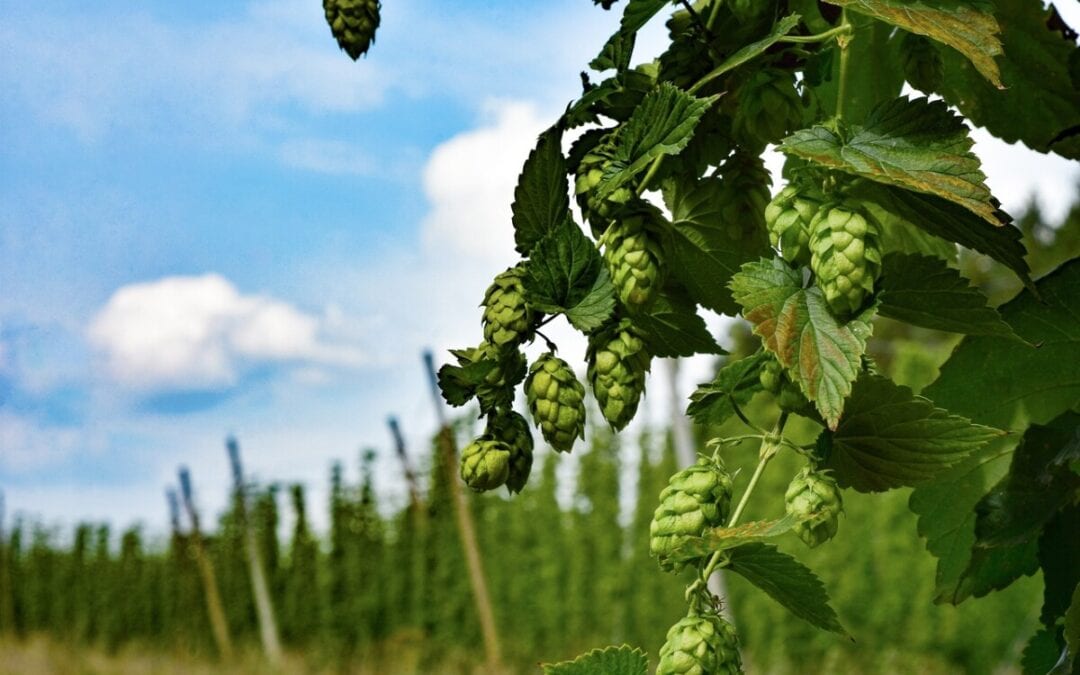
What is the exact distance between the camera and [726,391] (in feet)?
2.89

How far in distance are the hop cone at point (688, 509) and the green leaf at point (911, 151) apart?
0.74ft

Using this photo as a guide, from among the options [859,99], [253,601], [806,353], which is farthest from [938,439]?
[253,601]

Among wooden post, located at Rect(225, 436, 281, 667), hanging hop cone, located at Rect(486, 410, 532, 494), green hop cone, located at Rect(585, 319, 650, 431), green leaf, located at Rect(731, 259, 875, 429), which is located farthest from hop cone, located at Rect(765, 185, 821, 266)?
wooden post, located at Rect(225, 436, 281, 667)

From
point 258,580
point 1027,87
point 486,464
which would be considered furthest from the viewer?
point 258,580

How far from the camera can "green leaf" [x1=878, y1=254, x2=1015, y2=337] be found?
0.83 m

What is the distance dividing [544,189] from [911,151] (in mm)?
255

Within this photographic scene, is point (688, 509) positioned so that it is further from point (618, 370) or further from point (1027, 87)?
point (1027, 87)

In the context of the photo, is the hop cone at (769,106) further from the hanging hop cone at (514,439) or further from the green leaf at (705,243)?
the hanging hop cone at (514,439)

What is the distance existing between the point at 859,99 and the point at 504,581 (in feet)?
33.2

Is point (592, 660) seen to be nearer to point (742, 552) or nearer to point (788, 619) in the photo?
point (742, 552)

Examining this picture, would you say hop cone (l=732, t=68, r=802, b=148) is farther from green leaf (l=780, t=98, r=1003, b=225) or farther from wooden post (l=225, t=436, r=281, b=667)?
wooden post (l=225, t=436, r=281, b=667)

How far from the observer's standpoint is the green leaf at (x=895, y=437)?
81cm

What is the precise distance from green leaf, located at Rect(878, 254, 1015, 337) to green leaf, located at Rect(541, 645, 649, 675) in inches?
11.8

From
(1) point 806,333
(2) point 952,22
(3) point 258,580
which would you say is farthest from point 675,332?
(3) point 258,580
